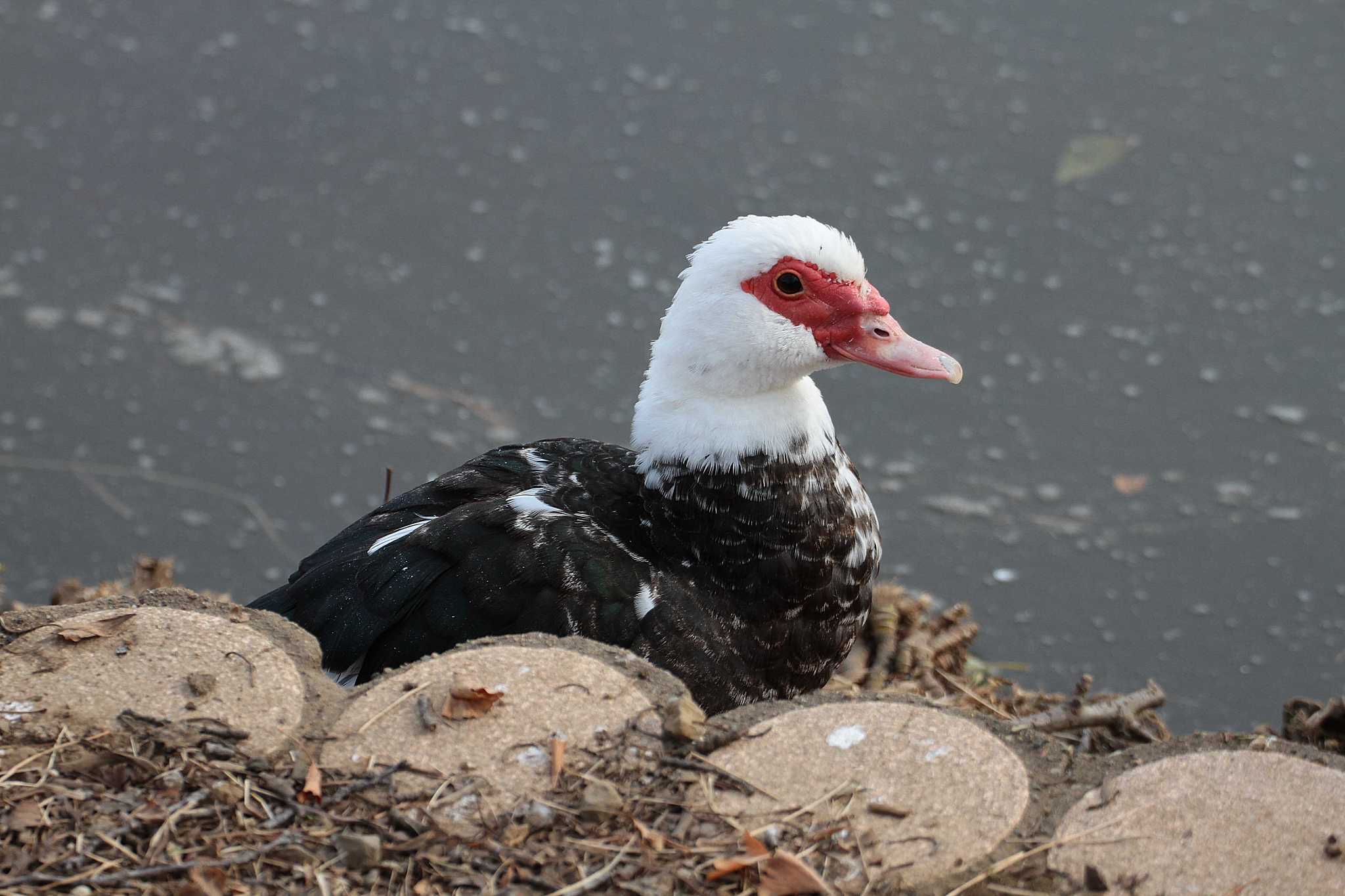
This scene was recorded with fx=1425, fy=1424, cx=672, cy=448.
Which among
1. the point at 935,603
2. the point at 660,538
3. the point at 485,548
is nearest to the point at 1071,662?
the point at 935,603

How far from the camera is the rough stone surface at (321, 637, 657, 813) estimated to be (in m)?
1.98

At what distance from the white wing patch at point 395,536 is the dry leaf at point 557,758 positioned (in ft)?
3.00

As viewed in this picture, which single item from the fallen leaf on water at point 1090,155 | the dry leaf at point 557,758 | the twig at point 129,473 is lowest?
the twig at point 129,473

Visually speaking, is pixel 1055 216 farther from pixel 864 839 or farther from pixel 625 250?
pixel 864 839

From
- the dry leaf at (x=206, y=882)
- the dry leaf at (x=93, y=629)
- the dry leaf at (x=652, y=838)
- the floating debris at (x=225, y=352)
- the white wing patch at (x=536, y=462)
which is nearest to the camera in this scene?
the dry leaf at (x=206, y=882)

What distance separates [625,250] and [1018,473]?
1.65 meters

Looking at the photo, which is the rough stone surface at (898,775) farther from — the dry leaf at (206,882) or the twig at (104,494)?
the twig at (104,494)

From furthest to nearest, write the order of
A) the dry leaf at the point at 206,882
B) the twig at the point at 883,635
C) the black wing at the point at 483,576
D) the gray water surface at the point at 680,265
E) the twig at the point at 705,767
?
the gray water surface at the point at 680,265, the twig at the point at 883,635, the black wing at the point at 483,576, the twig at the point at 705,767, the dry leaf at the point at 206,882

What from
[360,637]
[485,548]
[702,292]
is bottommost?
[360,637]

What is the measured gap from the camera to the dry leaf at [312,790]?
75.5 inches

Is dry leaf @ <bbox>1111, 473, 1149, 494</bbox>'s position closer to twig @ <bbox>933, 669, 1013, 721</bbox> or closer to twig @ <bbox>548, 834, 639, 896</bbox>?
twig @ <bbox>933, 669, 1013, 721</bbox>

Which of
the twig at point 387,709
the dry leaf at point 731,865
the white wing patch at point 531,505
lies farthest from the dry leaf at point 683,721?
the white wing patch at point 531,505

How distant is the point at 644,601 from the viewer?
2.69 m

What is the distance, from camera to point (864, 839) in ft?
6.11
